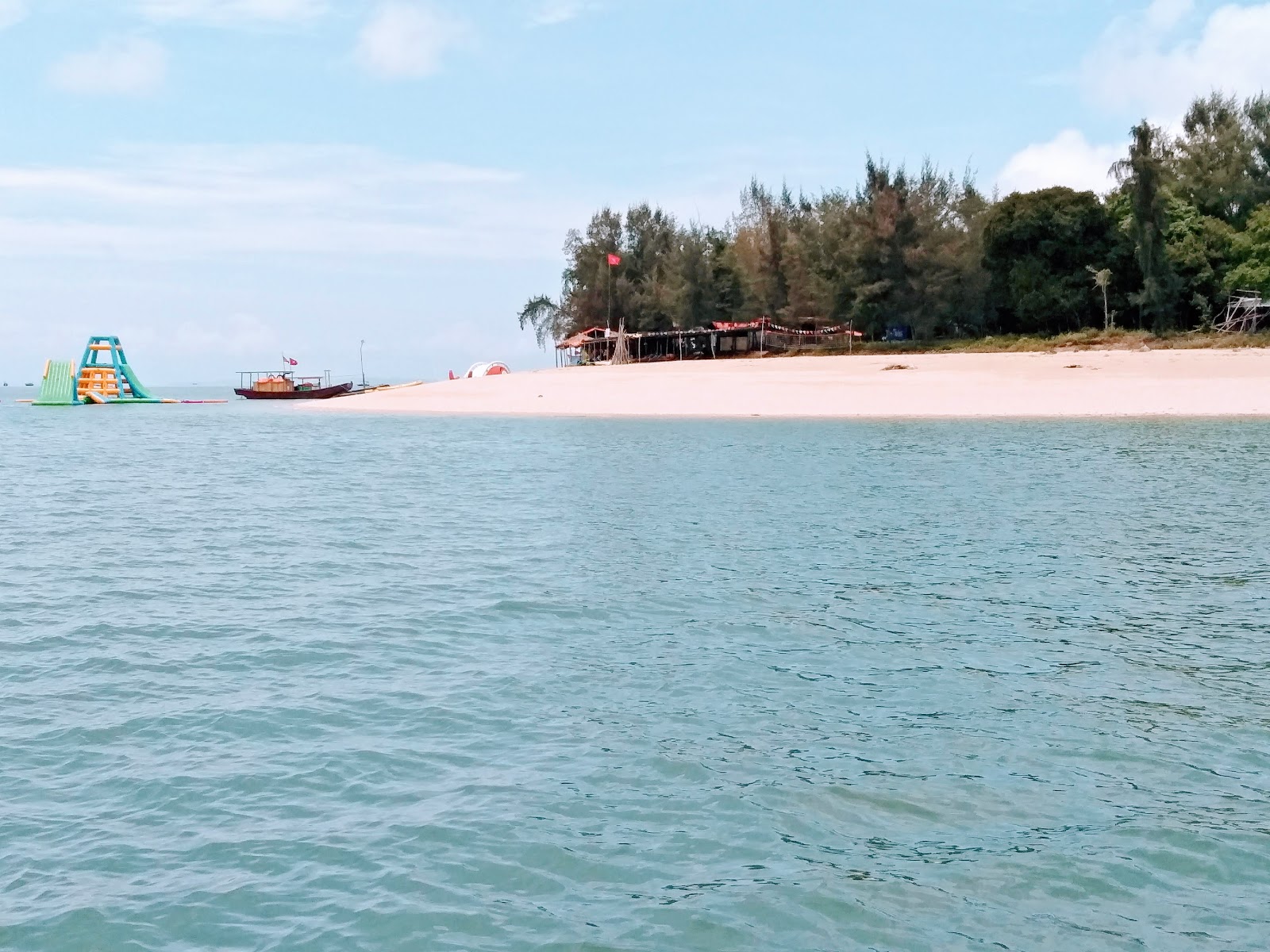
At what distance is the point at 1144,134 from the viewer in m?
73.0

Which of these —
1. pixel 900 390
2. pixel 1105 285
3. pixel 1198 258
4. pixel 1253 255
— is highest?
pixel 1198 258

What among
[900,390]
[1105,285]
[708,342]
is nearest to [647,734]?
[900,390]

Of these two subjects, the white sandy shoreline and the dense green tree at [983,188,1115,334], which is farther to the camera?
the dense green tree at [983,188,1115,334]

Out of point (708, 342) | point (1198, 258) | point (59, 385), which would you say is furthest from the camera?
point (708, 342)

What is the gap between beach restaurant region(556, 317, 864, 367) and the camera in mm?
94062

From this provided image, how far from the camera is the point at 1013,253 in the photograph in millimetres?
81125

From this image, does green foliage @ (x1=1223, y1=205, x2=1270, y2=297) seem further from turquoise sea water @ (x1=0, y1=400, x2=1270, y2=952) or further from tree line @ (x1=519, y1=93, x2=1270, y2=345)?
turquoise sea water @ (x1=0, y1=400, x2=1270, y2=952)

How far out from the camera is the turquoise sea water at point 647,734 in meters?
7.54

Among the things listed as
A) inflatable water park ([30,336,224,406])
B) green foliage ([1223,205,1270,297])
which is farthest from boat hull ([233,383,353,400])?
green foliage ([1223,205,1270,297])

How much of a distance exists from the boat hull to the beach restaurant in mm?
20371

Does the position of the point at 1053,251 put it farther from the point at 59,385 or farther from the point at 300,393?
the point at 59,385

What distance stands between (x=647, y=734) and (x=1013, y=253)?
7698cm

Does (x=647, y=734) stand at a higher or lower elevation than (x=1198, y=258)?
lower

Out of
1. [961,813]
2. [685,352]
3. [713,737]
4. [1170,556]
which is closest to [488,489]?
[1170,556]
